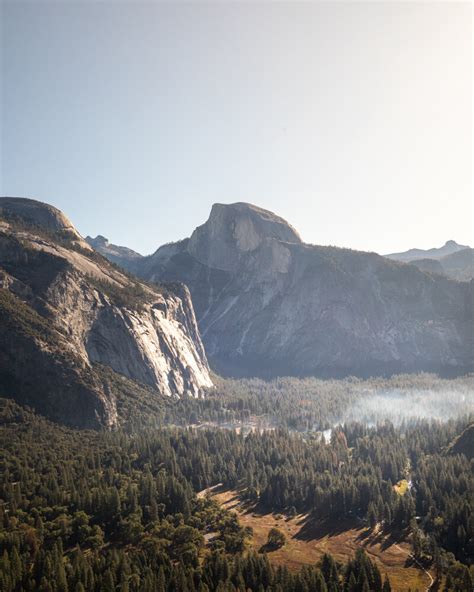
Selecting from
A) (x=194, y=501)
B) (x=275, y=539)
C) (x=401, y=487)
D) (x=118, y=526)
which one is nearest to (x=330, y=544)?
(x=275, y=539)

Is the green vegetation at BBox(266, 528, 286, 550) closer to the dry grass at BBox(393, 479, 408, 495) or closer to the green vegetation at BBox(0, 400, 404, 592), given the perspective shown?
the green vegetation at BBox(0, 400, 404, 592)

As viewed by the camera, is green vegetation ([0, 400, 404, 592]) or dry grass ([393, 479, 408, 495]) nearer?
green vegetation ([0, 400, 404, 592])

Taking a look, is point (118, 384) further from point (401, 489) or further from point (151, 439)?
point (401, 489)

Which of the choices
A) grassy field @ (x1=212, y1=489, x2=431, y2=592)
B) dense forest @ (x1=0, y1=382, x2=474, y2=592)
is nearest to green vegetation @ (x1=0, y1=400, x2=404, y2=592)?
dense forest @ (x1=0, y1=382, x2=474, y2=592)

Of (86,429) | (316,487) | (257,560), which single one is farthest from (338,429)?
(257,560)

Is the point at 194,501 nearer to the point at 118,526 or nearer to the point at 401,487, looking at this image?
the point at 118,526

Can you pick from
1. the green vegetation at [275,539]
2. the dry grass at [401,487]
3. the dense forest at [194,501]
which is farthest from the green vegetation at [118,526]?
the dry grass at [401,487]

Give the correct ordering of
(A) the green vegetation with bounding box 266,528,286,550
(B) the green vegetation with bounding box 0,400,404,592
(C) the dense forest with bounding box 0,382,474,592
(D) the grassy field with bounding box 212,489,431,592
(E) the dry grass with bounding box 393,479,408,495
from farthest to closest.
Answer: (E) the dry grass with bounding box 393,479,408,495
(A) the green vegetation with bounding box 266,528,286,550
(D) the grassy field with bounding box 212,489,431,592
(C) the dense forest with bounding box 0,382,474,592
(B) the green vegetation with bounding box 0,400,404,592

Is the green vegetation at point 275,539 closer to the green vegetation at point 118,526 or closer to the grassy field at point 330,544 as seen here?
the grassy field at point 330,544
